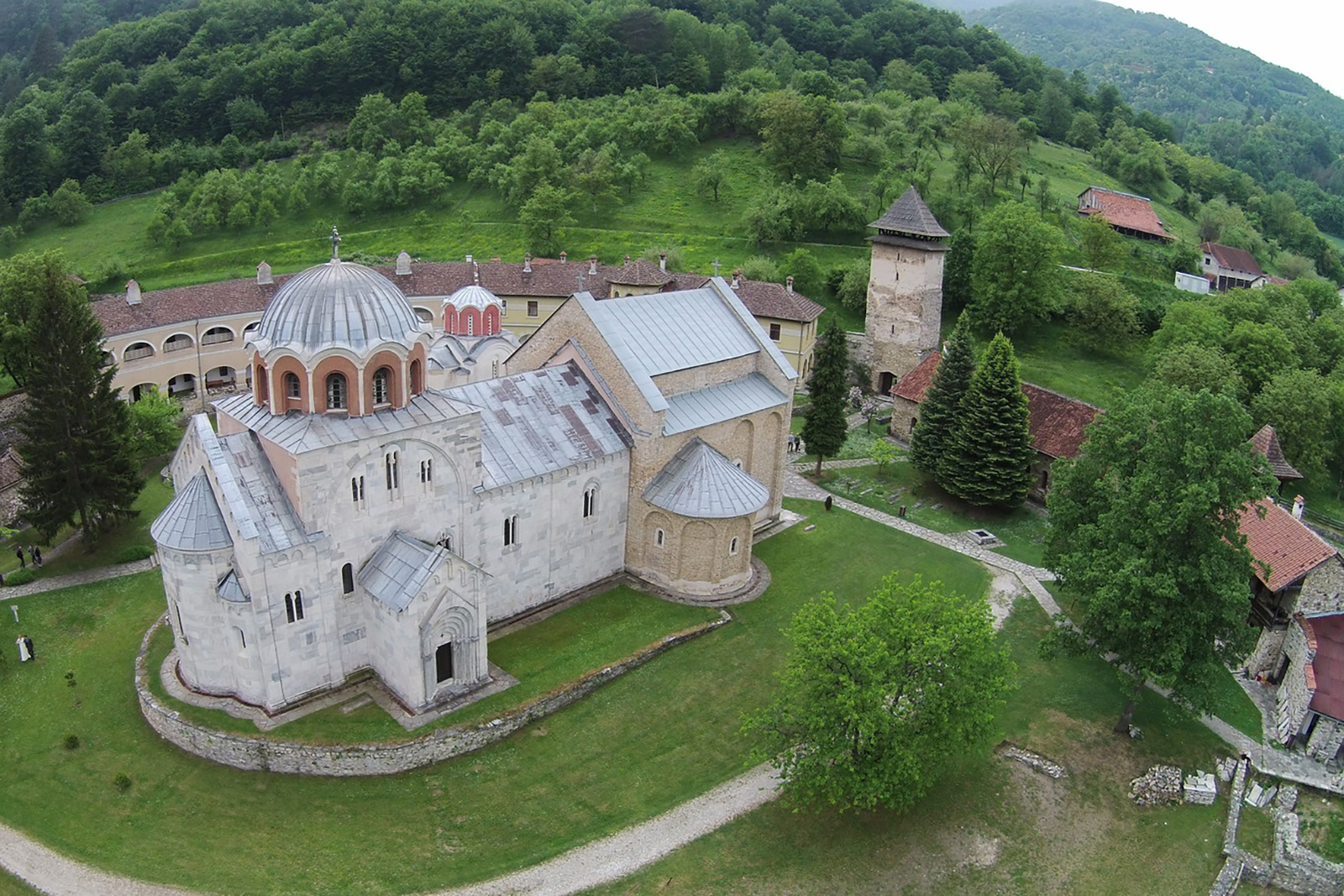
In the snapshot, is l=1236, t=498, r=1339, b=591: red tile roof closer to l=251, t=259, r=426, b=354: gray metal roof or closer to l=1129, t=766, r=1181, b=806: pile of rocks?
l=1129, t=766, r=1181, b=806: pile of rocks

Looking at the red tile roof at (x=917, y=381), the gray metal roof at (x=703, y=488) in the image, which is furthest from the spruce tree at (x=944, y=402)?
the gray metal roof at (x=703, y=488)

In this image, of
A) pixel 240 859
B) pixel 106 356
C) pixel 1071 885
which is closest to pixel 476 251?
pixel 106 356

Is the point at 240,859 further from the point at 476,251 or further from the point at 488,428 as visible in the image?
the point at 476,251

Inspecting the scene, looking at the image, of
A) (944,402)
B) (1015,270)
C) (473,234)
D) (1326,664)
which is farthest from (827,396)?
(473,234)

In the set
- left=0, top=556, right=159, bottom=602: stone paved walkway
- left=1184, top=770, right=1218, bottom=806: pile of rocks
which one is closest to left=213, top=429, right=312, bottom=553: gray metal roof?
left=0, top=556, right=159, bottom=602: stone paved walkway

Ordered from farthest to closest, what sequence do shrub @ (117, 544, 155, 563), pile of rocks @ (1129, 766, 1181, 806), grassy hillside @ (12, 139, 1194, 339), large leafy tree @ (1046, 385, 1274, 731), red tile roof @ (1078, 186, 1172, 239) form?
red tile roof @ (1078, 186, 1172, 239)
grassy hillside @ (12, 139, 1194, 339)
shrub @ (117, 544, 155, 563)
pile of rocks @ (1129, 766, 1181, 806)
large leafy tree @ (1046, 385, 1274, 731)

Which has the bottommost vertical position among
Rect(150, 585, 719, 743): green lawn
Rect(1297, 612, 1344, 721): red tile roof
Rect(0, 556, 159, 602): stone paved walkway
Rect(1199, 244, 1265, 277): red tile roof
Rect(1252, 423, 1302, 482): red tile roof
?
Rect(0, 556, 159, 602): stone paved walkway

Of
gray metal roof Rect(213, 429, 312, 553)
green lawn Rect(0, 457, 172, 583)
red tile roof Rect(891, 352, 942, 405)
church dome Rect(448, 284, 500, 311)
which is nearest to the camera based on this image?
gray metal roof Rect(213, 429, 312, 553)
